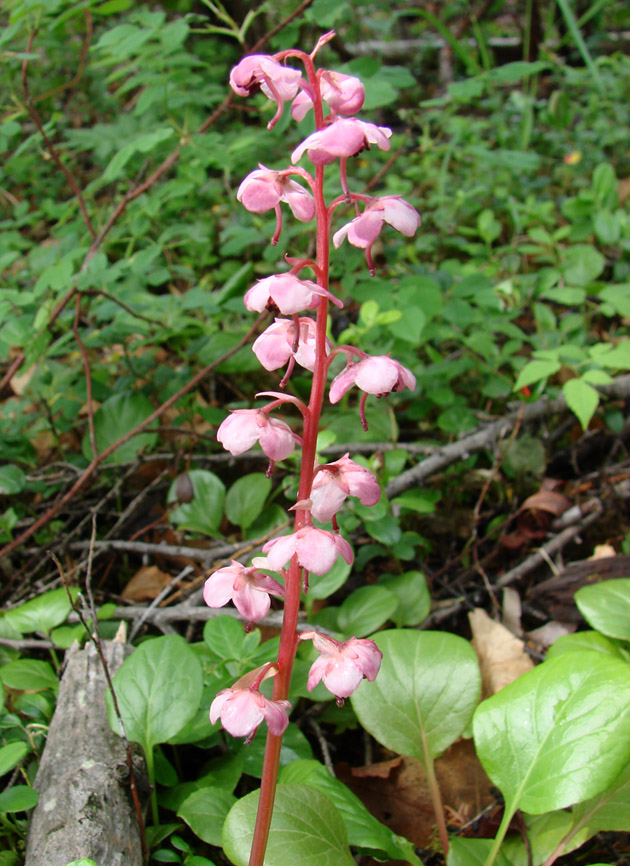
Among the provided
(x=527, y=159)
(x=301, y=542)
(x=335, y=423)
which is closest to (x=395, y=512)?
(x=335, y=423)

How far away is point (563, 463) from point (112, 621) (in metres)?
1.49

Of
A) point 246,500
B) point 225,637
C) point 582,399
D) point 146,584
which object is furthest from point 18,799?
point 582,399

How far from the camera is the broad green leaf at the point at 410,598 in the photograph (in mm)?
1516

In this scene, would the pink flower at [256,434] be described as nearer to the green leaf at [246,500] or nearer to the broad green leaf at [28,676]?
the broad green leaf at [28,676]

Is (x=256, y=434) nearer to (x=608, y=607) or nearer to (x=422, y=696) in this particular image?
(x=422, y=696)

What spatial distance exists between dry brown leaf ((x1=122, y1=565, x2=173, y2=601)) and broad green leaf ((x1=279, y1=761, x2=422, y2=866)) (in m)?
0.73

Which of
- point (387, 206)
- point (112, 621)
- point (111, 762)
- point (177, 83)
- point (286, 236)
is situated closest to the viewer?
point (387, 206)

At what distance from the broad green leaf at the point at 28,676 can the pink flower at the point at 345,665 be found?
700 millimetres

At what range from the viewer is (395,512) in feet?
6.08

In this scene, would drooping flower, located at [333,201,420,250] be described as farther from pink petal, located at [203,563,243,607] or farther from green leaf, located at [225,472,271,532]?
green leaf, located at [225,472,271,532]

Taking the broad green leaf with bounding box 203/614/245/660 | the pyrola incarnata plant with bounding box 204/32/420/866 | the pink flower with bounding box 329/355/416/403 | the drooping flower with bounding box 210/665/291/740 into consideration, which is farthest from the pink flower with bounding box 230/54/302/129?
the broad green leaf with bounding box 203/614/245/660

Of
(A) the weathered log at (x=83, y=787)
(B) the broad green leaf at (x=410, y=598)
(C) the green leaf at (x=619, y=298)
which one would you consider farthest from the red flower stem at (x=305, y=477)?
(C) the green leaf at (x=619, y=298)

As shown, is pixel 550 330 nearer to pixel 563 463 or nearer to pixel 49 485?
pixel 563 463

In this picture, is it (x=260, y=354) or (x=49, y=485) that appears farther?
(x=49, y=485)
